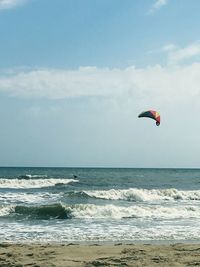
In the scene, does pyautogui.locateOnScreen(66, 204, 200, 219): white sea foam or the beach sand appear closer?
the beach sand

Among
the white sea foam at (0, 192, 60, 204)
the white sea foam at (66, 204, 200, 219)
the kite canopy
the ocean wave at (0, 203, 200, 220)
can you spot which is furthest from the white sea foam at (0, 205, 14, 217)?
the kite canopy

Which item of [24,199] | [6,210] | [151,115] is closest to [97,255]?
[151,115]

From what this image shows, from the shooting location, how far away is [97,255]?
9.88 m

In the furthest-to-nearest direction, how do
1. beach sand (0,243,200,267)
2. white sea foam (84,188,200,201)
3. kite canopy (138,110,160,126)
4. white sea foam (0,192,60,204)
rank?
white sea foam (84,188,200,201)
white sea foam (0,192,60,204)
kite canopy (138,110,160,126)
beach sand (0,243,200,267)

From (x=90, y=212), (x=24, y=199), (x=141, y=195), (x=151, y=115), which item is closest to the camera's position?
(x=151, y=115)

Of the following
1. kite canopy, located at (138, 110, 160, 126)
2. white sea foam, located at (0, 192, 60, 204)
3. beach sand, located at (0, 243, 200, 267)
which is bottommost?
beach sand, located at (0, 243, 200, 267)

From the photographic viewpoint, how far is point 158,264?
29.5 ft

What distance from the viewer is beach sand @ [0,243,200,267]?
908cm

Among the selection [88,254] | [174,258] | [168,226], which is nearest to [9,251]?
[88,254]

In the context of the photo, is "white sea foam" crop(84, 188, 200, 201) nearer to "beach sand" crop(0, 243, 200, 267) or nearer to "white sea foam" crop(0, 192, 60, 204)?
"white sea foam" crop(0, 192, 60, 204)

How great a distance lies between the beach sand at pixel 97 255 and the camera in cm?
908

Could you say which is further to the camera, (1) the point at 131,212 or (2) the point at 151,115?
(1) the point at 131,212

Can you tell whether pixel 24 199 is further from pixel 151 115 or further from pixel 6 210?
pixel 151 115

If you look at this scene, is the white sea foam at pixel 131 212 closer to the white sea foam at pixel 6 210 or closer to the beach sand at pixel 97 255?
the white sea foam at pixel 6 210
